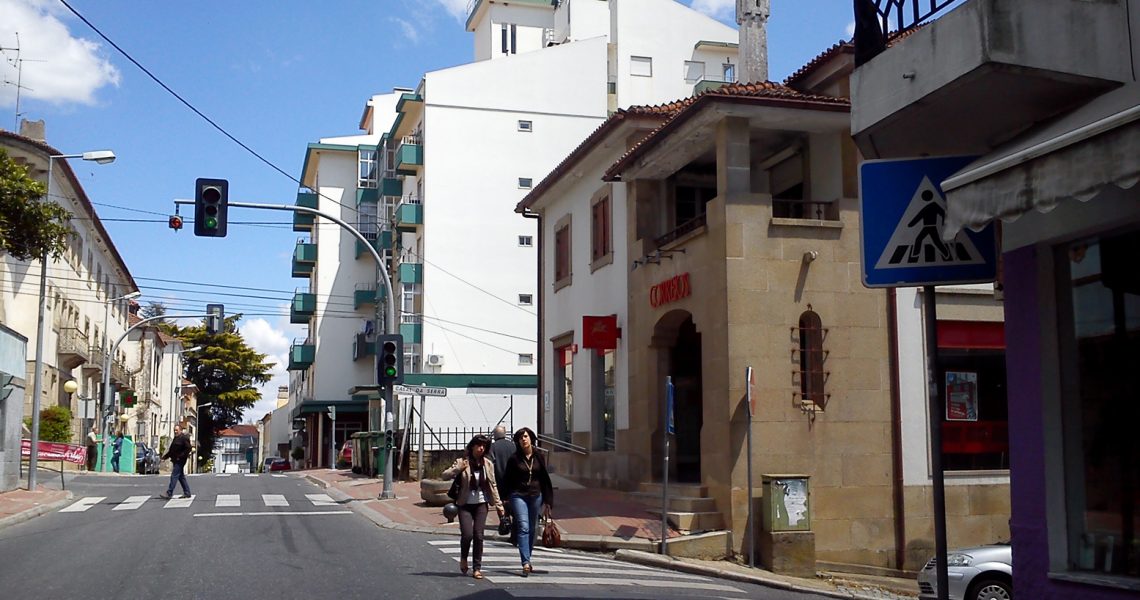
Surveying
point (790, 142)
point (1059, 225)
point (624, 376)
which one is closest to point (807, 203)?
point (790, 142)

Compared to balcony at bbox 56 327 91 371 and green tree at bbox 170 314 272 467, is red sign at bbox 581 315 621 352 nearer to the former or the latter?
balcony at bbox 56 327 91 371

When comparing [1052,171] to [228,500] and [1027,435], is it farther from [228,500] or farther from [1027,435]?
[228,500]

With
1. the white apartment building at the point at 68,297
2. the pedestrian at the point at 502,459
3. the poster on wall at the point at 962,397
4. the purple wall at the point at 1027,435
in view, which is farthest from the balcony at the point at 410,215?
the purple wall at the point at 1027,435

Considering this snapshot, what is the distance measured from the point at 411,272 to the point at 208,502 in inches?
886

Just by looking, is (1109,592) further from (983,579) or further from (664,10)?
(664,10)

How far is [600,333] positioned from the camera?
911 inches

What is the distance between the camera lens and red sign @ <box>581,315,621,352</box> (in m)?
23.1

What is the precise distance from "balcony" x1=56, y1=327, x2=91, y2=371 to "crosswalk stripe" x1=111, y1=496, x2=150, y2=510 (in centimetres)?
2301

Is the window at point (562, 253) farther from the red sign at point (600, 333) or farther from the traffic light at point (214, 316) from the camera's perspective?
the traffic light at point (214, 316)

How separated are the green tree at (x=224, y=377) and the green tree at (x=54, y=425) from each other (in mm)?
33986

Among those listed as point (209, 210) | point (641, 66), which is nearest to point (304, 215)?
point (641, 66)

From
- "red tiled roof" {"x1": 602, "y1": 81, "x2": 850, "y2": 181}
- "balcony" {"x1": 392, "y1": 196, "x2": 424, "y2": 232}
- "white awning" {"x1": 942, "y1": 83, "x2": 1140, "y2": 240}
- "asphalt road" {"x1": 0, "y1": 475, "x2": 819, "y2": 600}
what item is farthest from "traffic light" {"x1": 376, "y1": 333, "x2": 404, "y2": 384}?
"balcony" {"x1": 392, "y1": 196, "x2": 424, "y2": 232}

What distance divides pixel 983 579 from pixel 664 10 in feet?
129

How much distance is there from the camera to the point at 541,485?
13.3m
